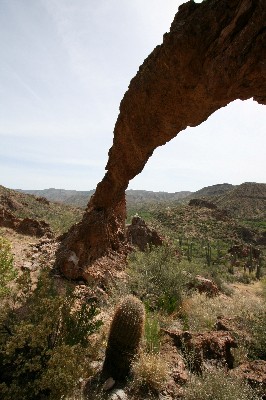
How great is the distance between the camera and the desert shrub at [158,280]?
10875 millimetres

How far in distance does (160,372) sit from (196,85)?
6312 millimetres

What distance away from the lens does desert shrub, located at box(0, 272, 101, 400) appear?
4.54m

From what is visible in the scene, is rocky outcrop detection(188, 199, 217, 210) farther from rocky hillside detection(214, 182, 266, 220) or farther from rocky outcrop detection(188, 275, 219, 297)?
rocky outcrop detection(188, 275, 219, 297)

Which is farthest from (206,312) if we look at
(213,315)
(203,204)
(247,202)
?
(247,202)

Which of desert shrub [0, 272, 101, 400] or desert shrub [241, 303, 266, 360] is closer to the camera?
desert shrub [0, 272, 101, 400]

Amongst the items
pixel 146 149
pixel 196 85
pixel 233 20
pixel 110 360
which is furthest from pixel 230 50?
pixel 110 360

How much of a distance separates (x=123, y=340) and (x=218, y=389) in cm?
185

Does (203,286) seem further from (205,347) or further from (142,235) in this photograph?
(142,235)

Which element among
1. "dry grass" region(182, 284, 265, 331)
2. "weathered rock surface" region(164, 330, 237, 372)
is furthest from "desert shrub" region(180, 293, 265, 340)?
"weathered rock surface" region(164, 330, 237, 372)

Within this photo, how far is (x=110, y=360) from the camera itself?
606cm

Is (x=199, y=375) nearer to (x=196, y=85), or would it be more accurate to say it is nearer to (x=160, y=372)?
(x=160, y=372)

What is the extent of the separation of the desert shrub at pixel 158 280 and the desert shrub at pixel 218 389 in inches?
188

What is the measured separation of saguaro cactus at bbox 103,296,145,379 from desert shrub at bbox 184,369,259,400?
119cm

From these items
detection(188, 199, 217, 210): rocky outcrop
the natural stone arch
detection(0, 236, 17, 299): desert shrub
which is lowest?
detection(188, 199, 217, 210): rocky outcrop
